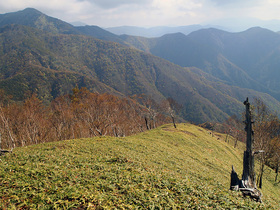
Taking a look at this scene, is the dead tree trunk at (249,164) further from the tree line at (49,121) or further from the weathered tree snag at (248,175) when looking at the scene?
the tree line at (49,121)

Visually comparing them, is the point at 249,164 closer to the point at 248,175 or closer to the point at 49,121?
the point at 248,175

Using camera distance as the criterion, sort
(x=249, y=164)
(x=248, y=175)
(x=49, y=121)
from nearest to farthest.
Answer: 1. (x=248, y=175)
2. (x=249, y=164)
3. (x=49, y=121)

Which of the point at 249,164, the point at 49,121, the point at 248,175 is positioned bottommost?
the point at 49,121

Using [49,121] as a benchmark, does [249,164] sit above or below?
above

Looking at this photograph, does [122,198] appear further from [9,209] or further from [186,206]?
[9,209]

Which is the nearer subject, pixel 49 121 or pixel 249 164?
pixel 249 164

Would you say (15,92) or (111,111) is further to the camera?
(15,92)

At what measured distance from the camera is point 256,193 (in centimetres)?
1315

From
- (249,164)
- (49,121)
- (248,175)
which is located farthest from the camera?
(49,121)

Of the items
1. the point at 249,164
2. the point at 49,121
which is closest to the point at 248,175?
the point at 249,164

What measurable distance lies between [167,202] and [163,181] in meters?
2.47

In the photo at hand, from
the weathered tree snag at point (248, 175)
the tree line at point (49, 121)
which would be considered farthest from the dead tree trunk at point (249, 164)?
the tree line at point (49, 121)

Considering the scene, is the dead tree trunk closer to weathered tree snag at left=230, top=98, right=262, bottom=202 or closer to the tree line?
weathered tree snag at left=230, top=98, right=262, bottom=202

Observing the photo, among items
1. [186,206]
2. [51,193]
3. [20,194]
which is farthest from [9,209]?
[186,206]
